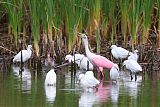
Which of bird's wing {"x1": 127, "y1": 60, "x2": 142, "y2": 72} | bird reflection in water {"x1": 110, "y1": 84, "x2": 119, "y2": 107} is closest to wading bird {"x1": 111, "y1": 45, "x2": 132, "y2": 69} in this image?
bird's wing {"x1": 127, "y1": 60, "x2": 142, "y2": 72}

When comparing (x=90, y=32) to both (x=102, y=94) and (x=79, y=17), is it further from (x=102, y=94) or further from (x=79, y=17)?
(x=102, y=94)

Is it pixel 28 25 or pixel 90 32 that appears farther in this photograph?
pixel 28 25

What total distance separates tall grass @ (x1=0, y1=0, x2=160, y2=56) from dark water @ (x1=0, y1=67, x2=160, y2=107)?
1868 millimetres

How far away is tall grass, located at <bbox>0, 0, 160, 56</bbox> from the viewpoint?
53.1 feet

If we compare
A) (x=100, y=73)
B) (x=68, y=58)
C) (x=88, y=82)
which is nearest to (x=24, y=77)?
(x=68, y=58)

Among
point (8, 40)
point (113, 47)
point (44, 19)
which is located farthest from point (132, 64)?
point (8, 40)

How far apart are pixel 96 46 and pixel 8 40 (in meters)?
2.44

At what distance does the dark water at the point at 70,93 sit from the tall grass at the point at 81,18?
1.87 m

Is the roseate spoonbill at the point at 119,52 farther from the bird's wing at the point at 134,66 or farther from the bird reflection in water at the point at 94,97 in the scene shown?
the bird reflection in water at the point at 94,97

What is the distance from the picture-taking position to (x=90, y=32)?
17.7 m

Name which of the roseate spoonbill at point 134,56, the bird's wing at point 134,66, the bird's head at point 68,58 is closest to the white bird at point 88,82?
the bird's wing at point 134,66

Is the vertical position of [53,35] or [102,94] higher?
[53,35]

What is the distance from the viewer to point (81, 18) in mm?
16719

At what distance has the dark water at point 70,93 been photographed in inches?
421
